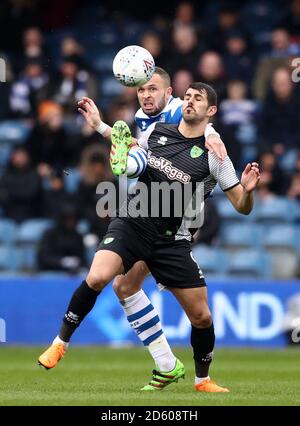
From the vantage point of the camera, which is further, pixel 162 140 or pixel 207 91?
pixel 162 140

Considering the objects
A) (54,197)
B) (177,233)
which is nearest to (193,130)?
(177,233)

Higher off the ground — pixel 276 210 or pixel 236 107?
pixel 236 107

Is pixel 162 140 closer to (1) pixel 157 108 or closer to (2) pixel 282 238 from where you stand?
(1) pixel 157 108

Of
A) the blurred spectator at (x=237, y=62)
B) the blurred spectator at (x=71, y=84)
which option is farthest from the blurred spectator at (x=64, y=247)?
the blurred spectator at (x=237, y=62)

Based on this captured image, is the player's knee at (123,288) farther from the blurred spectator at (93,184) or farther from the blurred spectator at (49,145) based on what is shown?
the blurred spectator at (49,145)

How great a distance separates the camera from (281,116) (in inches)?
659

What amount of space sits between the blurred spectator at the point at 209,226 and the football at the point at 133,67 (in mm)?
6464

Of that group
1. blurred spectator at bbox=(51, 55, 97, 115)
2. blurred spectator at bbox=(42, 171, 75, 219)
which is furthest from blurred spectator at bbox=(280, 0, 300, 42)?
blurred spectator at bbox=(42, 171, 75, 219)

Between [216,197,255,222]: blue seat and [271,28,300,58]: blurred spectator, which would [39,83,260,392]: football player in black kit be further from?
[271,28,300,58]: blurred spectator

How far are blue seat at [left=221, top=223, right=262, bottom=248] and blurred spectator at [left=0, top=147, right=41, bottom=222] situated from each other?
2661mm

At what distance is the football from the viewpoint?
8953 mm

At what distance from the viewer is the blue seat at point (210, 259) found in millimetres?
15609

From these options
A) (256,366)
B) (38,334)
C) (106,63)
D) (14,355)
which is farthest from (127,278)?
(106,63)

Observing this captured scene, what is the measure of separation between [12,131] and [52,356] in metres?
9.40
